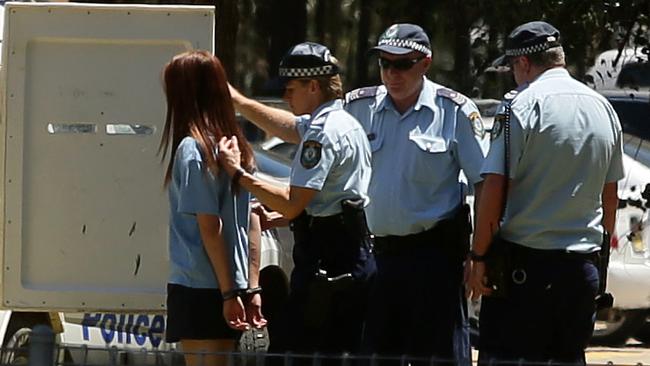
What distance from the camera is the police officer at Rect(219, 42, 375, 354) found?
5730 millimetres

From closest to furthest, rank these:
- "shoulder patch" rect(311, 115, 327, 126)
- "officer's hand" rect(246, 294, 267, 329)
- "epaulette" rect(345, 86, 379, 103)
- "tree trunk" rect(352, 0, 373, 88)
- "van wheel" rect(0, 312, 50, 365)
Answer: "officer's hand" rect(246, 294, 267, 329) < "shoulder patch" rect(311, 115, 327, 126) < "epaulette" rect(345, 86, 379, 103) < "van wheel" rect(0, 312, 50, 365) < "tree trunk" rect(352, 0, 373, 88)

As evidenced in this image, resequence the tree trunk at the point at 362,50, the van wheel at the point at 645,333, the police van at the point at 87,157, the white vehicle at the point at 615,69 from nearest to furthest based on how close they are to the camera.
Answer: the police van at the point at 87,157, the white vehicle at the point at 615,69, the van wheel at the point at 645,333, the tree trunk at the point at 362,50

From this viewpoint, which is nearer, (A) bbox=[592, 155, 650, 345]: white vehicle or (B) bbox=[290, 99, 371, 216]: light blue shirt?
(B) bbox=[290, 99, 371, 216]: light blue shirt

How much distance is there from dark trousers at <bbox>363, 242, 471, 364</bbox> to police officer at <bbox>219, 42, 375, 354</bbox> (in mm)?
81

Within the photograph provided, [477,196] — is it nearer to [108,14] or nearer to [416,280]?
[416,280]

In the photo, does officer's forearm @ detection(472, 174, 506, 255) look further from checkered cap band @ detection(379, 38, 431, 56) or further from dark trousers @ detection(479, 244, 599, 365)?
checkered cap band @ detection(379, 38, 431, 56)

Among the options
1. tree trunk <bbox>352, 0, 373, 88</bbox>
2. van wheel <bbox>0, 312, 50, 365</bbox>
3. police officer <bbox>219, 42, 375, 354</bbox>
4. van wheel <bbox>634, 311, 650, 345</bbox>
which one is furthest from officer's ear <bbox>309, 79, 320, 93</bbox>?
tree trunk <bbox>352, 0, 373, 88</bbox>

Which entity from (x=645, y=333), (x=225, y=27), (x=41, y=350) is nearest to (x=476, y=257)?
(x=41, y=350)

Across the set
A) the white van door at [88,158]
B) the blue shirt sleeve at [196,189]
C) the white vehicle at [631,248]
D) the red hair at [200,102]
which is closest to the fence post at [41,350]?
the blue shirt sleeve at [196,189]

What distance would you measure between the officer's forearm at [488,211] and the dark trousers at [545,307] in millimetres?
136

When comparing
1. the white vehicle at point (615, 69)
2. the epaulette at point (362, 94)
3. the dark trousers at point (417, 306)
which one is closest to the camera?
the dark trousers at point (417, 306)

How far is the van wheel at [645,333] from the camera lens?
11.2 meters

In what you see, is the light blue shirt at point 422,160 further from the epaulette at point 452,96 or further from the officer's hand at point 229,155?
the officer's hand at point 229,155

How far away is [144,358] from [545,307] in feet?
5.70
